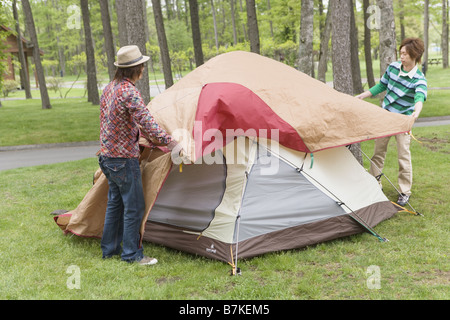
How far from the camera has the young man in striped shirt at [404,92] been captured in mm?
5754

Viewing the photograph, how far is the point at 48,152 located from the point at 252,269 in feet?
31.8

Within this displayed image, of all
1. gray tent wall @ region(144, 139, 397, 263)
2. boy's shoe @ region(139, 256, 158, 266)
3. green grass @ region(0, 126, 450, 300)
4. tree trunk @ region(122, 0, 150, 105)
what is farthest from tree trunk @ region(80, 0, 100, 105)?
boy's shoe @ region(139, 256, 158, 266)

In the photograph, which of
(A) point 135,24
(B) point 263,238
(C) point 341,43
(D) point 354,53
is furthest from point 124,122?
(D) point 354,53

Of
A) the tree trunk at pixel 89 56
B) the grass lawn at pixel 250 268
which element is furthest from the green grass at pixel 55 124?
the grass lawn at pixel 250 268

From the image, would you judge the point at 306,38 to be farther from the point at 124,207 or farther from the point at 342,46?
the point at 124,207

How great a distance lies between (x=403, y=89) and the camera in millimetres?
5961

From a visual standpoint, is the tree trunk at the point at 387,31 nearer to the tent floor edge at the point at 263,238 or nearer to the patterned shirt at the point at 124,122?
the tent floor edge at the point at 263,238

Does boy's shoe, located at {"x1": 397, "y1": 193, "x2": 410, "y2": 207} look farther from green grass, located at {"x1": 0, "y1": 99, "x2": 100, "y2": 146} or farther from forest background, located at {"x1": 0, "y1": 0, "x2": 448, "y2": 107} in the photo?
green grass, located at {"x1": 0, "y1": 99, "x2": 100, "y2": 146}

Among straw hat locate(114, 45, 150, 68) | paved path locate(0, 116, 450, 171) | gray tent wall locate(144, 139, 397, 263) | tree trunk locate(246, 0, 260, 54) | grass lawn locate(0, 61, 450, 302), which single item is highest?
tree trunk locate(246, 0, 260, 54)

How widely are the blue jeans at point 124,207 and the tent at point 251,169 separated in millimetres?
123

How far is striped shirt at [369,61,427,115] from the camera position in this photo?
18.9 ft

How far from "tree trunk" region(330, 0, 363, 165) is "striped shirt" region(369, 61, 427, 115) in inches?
38.2
